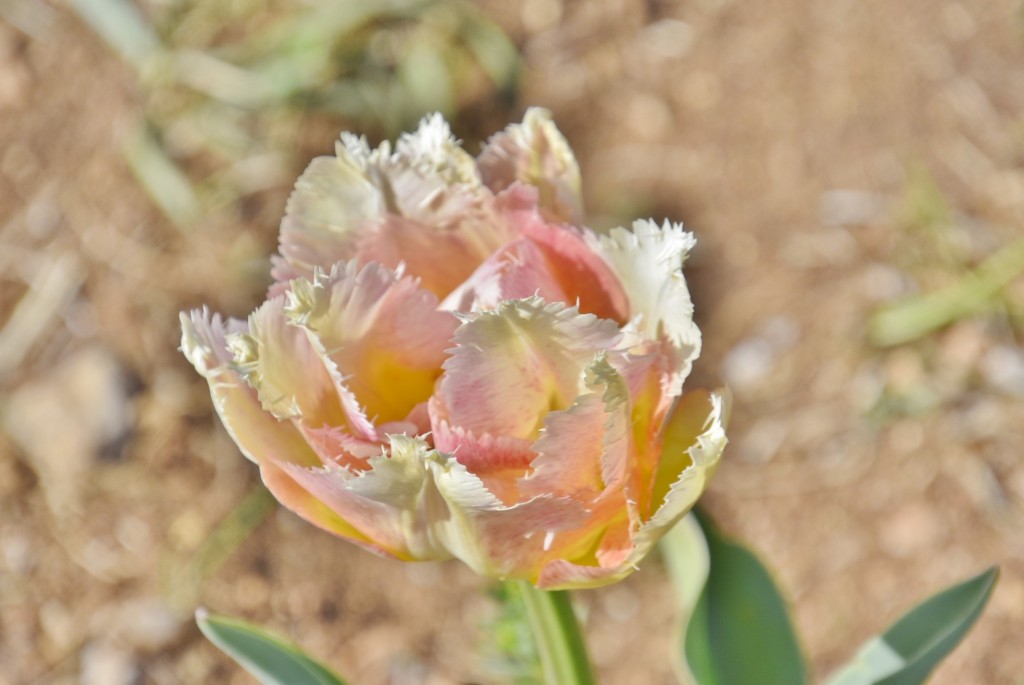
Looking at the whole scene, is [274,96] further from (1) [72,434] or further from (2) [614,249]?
(2) [614,249]

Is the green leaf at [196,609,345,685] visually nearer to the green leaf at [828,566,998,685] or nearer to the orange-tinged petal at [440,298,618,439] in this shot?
the orange-tinged petal at [440,298,618,439]

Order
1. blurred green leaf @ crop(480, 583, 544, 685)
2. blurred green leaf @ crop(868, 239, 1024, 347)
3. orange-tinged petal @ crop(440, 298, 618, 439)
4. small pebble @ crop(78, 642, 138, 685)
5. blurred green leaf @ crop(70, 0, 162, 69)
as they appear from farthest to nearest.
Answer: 1. blurred green leaf @ crop(70, 0, 162, 69)
2. blurred green leaf @ crop(868, 239, 1024, 347)
3. small pebble @ crop(78, 642, 138, 685)
4. blurred green leaf @ crop(480, 583, 544, 685)
5. orange-tinged petal @ crop(440, 298, 618, 439)

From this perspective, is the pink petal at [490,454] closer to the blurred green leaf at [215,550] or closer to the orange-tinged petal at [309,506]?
the orange-tinged petal at [309,506]

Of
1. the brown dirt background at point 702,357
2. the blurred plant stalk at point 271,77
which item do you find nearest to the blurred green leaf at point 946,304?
the brown dirt background at point 702,357

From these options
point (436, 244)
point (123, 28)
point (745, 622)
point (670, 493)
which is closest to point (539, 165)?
point (436, 244)

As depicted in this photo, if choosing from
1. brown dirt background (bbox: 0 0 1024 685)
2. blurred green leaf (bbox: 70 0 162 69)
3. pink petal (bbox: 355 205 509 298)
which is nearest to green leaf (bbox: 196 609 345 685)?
pink petal (bbox: 355 205 509 298)

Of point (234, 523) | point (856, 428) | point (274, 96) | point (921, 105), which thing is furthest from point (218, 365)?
point (921, 105)
